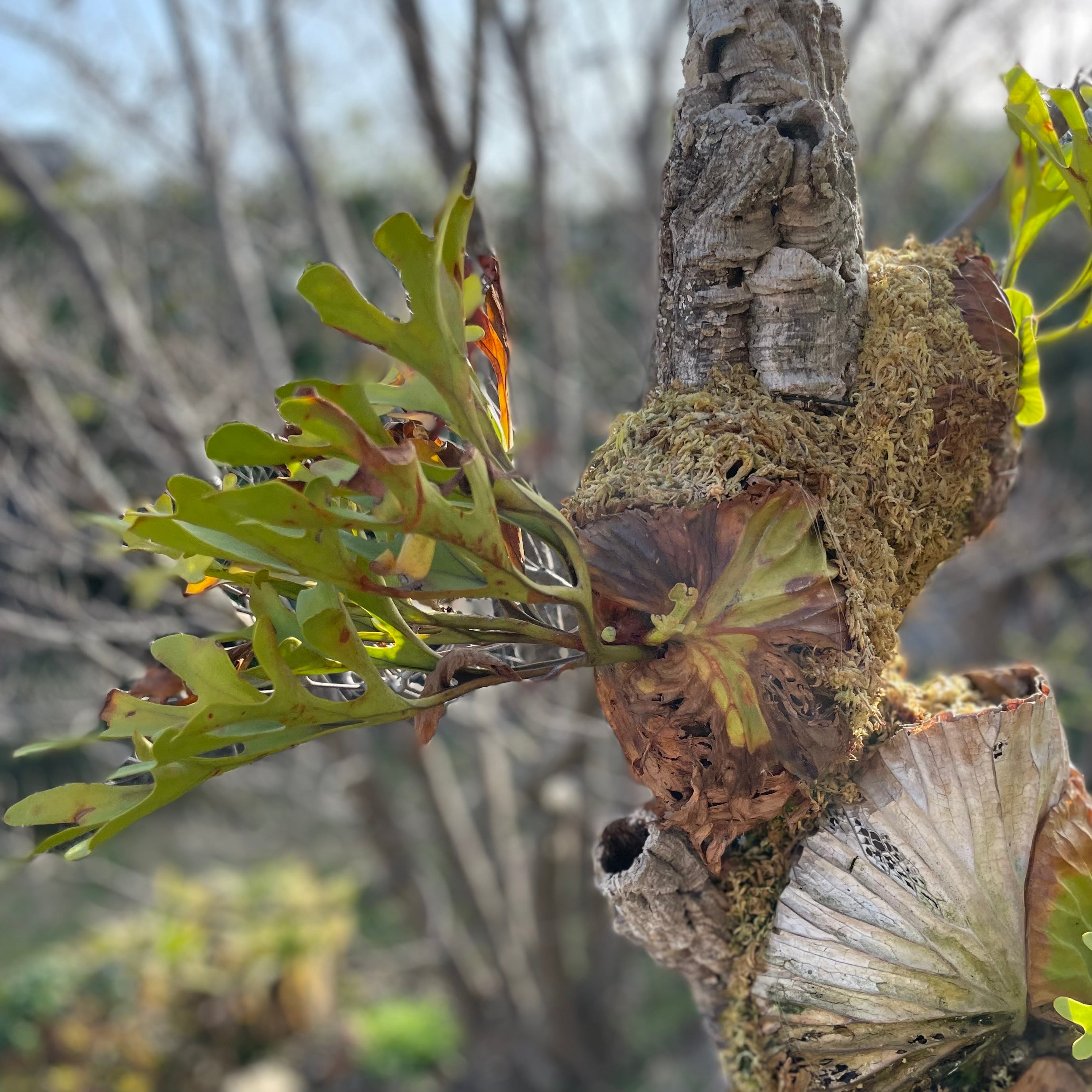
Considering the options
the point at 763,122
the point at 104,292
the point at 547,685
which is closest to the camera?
the point at 763,122

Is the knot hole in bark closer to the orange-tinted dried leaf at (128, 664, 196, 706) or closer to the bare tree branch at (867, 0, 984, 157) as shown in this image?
the orange-tinted dried leaf at (128, 664, 196, 706)

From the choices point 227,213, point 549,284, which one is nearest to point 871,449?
point 549,284

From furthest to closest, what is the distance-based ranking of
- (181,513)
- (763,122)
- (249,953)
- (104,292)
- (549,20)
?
(249,953), (549,20), (104,292), (763,122), (181,513)

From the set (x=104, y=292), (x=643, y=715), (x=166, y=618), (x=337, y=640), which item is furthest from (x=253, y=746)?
(x=104, y=292)

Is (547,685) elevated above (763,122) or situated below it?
above

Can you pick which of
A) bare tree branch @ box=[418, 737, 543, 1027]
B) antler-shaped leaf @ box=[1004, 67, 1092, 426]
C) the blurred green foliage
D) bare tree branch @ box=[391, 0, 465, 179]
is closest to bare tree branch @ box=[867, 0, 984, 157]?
bare tree branch @ box=[391, 0, 465, 179]

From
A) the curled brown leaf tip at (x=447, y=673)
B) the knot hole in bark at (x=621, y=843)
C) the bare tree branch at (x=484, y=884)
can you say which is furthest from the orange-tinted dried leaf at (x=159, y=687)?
the bare tree branch at (x=484, y=884)

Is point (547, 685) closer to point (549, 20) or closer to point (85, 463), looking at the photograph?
point (85, 463)

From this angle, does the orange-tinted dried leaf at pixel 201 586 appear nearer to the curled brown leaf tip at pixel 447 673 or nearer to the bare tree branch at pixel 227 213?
the curled brown leaf tip at pixel 447 673
